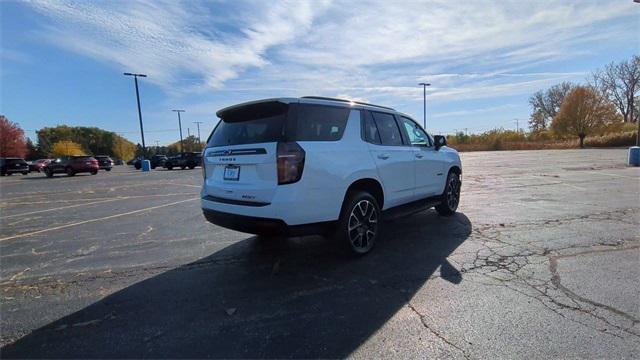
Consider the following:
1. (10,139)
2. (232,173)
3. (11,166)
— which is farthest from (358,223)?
(10,139)

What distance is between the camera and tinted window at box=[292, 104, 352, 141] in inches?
150

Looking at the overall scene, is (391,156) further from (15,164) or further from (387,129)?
(15,164)

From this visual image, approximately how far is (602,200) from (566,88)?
86.9 m

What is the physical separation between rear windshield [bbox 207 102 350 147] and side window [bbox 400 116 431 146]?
5.26 ft

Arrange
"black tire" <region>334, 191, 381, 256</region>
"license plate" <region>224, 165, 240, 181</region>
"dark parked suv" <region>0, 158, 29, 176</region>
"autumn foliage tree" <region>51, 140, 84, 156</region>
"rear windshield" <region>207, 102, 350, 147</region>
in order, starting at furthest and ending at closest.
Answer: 1. "autumn foliage tree" <region>51, 140, 84, 156</region>
2. "dark parked suv" <region>0, 158, 29, 176</region>
3. "black tire" <region>334, 191, 381, 256</region>
4. "license plate" <region>224, 165, 240, 181</region>
5. "rear windshield" <region>207, 102, 350, 147</region>

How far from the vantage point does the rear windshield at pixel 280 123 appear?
3.75 m

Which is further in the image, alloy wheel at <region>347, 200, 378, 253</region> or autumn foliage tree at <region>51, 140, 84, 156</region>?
autumn foliage tree at <region>51, 140, 84, 156</region>

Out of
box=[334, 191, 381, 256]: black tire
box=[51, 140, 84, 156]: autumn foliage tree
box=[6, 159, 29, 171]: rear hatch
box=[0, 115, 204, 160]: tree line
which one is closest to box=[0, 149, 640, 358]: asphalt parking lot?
box=[334, 191, 381, 256]: black tire

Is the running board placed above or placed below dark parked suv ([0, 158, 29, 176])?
below

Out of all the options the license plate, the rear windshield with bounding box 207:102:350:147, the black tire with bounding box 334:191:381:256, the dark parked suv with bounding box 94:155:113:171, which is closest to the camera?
the rear windshield with bounding box 207:102:350:147

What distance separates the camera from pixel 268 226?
3.60 metres

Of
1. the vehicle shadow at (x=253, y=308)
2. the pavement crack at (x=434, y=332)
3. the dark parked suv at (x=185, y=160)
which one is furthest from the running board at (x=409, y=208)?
the dark parked suv at (x=185, y=160)

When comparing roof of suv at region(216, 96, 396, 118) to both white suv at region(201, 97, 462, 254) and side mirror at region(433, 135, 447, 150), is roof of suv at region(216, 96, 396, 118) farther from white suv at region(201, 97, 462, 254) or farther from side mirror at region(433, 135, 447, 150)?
side mirror at region(433, 135, 447, 150)

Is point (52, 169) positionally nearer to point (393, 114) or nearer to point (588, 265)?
point (393, 114)
